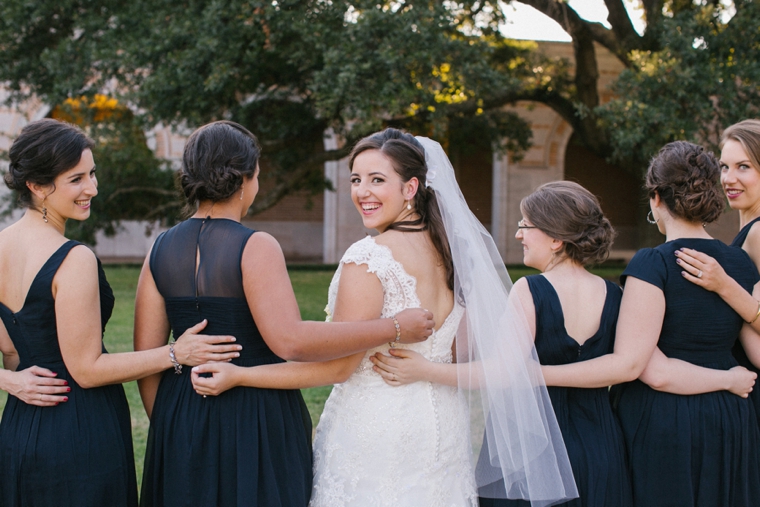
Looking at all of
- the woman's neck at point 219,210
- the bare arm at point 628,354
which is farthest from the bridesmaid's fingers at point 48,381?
the bare arm at point 628,354

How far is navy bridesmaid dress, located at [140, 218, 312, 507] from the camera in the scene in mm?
2441

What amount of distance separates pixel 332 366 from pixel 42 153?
1.32 m

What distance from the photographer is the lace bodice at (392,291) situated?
2551mm

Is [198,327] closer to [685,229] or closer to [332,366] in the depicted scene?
[332,366]

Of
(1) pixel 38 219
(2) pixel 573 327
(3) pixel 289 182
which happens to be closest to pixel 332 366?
(2) pixel 573 327

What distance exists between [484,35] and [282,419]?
10.5 meters

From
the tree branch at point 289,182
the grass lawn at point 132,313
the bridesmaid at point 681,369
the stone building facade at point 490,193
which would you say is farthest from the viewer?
the stone building facade at point 490,193

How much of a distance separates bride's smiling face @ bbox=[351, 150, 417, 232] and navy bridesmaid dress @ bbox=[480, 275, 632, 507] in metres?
0.61

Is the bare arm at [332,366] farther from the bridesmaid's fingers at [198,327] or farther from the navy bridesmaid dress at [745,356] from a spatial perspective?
the navy bridesmaid dress at [745,356]

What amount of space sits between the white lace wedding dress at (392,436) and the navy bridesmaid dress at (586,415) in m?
0.27

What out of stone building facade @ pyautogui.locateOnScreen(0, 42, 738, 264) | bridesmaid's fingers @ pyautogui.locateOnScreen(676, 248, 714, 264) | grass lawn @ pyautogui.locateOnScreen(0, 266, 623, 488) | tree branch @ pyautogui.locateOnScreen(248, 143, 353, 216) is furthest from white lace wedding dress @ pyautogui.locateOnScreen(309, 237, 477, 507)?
stone building facade @ pyautogui.locateOnScreen(0, 42, 738, 264)

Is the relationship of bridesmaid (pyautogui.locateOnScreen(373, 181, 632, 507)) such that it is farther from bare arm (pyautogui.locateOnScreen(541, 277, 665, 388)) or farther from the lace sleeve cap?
the lace sleeve cap

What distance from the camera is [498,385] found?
8.48 ft

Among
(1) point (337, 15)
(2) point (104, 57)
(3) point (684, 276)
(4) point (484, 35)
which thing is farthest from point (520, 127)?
(3) point (684, 276)
